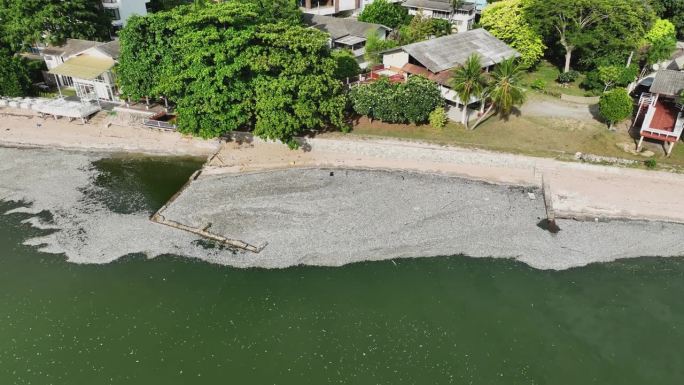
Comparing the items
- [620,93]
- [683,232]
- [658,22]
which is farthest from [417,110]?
[658,22]


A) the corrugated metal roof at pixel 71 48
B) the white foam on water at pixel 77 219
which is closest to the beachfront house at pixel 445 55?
the white foam on water at pixel 77 219

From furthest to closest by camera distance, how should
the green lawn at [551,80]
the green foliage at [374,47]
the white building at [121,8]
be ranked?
1. the white building at [121,8]
2. the green foliage at [374,47]
3. the green lawn at [551,80]

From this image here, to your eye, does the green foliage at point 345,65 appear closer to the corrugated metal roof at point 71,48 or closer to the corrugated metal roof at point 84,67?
the corrugated metal roof at point 84,67

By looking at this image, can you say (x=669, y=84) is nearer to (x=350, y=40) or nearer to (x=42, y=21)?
(x=350, y=40)

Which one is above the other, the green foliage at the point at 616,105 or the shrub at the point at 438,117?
the green foliage at the point at 616,105

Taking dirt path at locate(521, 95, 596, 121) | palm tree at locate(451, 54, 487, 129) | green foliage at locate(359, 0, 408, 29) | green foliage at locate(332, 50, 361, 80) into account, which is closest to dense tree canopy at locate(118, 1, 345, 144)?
green foliage at locate(332, 50, 361, 80)

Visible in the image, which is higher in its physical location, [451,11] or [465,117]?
[451,11]

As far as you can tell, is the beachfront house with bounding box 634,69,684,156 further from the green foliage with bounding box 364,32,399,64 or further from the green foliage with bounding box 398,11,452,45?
the green foliage with bounding box 364,32,399,64

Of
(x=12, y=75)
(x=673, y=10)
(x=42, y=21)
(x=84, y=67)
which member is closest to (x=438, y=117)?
(x=84, y=67)
